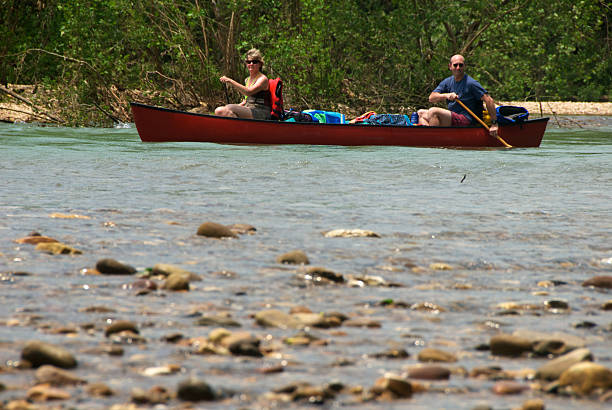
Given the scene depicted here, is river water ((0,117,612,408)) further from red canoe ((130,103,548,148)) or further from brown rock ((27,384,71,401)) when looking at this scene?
red canoe ((130,103,548,148))

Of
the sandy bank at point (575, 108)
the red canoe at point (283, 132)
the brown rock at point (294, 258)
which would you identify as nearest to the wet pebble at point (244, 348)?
the brown rock at point (294, 258)

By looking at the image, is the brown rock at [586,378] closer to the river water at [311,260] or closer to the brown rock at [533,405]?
the river water at [311,260]

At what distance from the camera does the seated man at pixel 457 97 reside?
1371 centimetres

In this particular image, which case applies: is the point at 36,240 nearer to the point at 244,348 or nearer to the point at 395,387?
the point at 244,348

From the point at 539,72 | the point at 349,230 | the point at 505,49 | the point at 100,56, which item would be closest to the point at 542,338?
the point at 349,230

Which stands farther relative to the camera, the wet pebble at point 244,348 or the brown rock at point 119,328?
the brown rock at point 119,328

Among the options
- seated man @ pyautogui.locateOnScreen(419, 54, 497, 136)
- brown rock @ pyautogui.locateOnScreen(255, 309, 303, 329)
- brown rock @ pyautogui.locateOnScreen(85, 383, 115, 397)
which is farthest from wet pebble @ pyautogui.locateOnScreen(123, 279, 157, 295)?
seated man @ pyautogui.locateOnScreen(419, 54, 497, 136)

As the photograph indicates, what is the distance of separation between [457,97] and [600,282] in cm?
1035

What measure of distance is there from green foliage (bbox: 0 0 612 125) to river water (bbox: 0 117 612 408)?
1033 centimetres

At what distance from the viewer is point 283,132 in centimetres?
1438

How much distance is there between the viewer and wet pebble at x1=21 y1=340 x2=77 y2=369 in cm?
262

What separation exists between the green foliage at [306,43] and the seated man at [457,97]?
619 centimetres

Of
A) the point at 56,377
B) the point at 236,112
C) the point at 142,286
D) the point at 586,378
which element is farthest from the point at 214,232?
the point at 236,112

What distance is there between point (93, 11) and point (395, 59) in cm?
735
